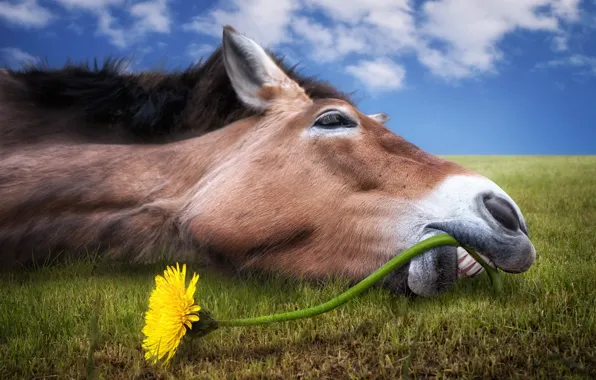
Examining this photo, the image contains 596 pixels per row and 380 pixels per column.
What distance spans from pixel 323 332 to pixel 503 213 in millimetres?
1107

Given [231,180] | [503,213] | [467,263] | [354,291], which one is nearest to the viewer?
[354,291]

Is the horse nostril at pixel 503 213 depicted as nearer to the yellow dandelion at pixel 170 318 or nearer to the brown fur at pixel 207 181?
the brown fur at pixel 207 181

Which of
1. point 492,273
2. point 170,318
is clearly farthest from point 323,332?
point 492,273

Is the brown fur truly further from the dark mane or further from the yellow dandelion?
the yellow dandelion

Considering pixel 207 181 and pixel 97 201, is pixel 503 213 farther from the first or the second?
pixel 97 201

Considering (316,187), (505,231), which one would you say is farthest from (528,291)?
(316,187)

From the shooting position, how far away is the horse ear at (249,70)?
338cm

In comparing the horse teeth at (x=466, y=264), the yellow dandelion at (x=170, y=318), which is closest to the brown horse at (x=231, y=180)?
the horse teeth at (x=466, y=264)

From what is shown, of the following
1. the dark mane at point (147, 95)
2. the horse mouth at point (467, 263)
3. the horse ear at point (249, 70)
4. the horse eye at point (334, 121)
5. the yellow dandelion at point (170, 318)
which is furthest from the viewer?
the dark mane at point (147, 95)

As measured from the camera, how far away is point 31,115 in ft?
12.8

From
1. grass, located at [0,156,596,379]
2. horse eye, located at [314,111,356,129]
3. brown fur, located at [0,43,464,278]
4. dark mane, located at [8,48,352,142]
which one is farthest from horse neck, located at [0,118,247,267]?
horse eye, located at [314,111,356,129]

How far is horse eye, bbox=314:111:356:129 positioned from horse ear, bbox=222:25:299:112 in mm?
638

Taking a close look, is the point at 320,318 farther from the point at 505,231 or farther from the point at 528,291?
the point at 528,291

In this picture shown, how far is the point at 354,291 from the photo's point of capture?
1889 mm
